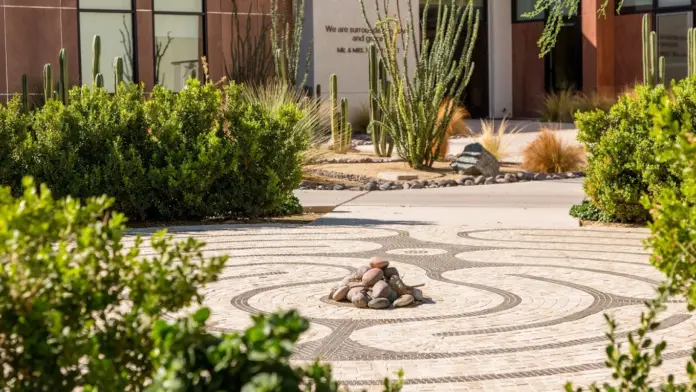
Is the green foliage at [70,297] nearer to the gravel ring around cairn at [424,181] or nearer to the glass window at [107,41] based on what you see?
the gravel ring around cairn at [424,181]

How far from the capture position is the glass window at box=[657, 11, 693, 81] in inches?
1203

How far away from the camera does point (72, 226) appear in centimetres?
320

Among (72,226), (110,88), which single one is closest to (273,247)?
(72,226)

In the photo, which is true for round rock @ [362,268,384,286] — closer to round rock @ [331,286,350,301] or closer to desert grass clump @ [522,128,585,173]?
round rock @ [331,286,350,301]

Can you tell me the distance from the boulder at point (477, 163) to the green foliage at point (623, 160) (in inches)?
225

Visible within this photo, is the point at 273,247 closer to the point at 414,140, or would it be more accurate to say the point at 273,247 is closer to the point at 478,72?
the point at 414,140

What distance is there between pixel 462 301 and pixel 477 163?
1029 cm

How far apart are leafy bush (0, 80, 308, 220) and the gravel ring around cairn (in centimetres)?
399

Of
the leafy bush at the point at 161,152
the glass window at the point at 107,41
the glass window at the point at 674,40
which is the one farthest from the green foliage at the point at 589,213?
the glass window at the point at 674,40

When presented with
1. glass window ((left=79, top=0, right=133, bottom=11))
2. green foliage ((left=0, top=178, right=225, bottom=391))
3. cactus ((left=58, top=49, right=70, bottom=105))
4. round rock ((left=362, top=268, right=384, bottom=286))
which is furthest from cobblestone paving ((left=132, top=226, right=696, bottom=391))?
glass window ((left=79, top=0, right=133, bottom=11))

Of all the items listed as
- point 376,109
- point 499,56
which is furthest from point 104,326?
point 499,56

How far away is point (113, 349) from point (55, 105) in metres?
9.88

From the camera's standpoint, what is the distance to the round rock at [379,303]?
24.9ft

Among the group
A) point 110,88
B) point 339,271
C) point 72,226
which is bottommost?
point 339,271
